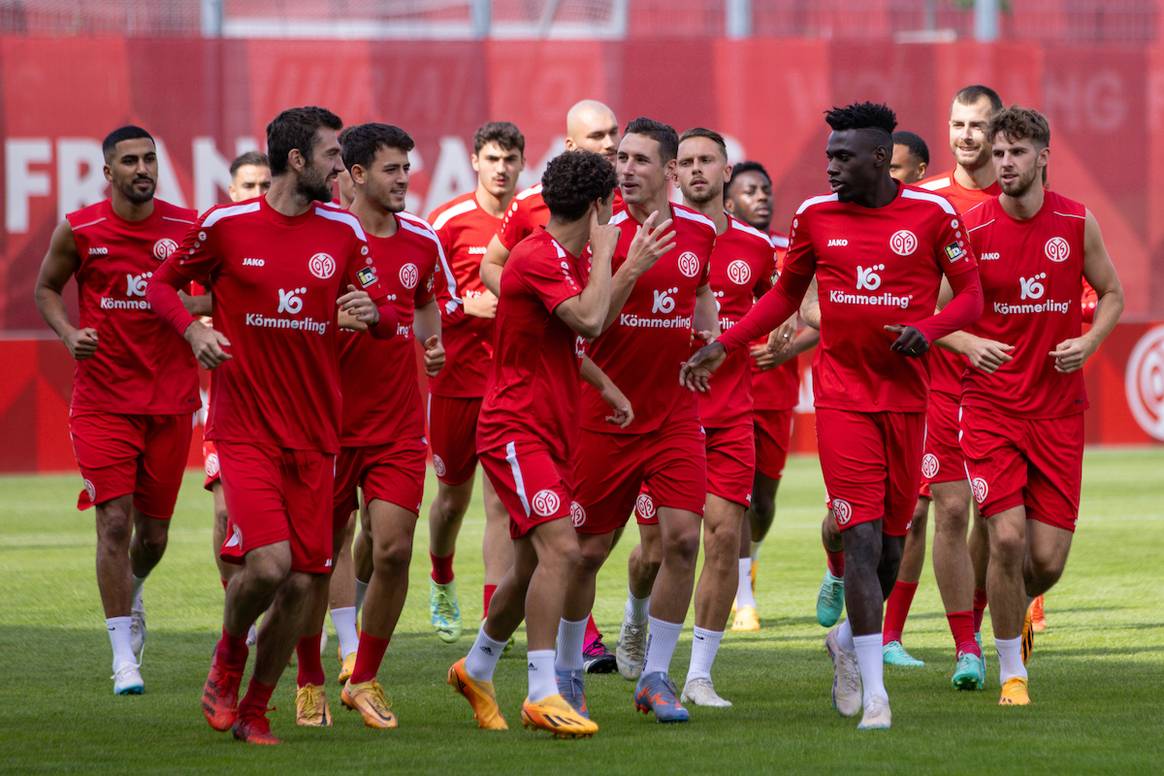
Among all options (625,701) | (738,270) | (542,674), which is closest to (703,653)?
(625,701)

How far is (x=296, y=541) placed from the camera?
7.25 meters

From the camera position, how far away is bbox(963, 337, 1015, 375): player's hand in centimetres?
795

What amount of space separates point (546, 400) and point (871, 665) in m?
1.68

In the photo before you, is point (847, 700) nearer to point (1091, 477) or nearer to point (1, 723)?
point (1, 723)

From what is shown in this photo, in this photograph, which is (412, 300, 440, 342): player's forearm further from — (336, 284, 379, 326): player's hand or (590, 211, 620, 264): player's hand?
(590, 211, 620, 264): player's hand

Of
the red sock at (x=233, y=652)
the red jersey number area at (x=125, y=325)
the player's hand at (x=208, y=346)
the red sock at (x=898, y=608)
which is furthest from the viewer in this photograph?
the red sock at (x=898, y=608)

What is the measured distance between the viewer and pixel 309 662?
25.4ft

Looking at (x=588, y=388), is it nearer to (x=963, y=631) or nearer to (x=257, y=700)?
(x=257, y=700)

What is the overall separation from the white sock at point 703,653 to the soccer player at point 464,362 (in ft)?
5.97

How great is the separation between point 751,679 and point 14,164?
16811 millimetres

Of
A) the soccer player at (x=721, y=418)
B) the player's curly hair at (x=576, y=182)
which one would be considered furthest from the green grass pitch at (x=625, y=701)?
the player's curly hair at (x=576, y=182)

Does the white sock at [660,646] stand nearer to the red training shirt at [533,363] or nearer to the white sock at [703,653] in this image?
the white sock at [703,653]

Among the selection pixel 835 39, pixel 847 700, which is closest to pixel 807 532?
pixel 847 700

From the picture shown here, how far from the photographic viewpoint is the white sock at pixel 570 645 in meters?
7.83
